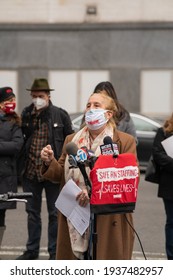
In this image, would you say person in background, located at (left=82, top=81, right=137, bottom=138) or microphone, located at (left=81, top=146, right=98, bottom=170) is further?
person in background, located at (left=82, top=81, right=137, bottom=138)

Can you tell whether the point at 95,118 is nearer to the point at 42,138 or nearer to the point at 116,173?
the point at 116,173

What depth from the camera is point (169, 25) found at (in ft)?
79.9

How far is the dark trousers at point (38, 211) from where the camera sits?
7.07 meters

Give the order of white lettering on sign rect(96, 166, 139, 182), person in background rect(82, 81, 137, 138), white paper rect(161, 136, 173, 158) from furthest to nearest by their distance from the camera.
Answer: person in background rect(82, 81, 137, 138)
white paper rect(161, 136, 173, 158)
white lettering on sign rect(96, 166, 139, 182)

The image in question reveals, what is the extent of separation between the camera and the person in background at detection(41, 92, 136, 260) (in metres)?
4.71

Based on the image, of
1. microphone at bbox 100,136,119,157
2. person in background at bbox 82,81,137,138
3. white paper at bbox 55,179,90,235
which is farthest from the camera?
person in background at bbox 82,81,137,138

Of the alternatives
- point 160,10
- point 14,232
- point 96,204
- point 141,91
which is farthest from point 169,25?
point 96,204

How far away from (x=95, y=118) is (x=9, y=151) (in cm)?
208

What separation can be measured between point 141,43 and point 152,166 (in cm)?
1807

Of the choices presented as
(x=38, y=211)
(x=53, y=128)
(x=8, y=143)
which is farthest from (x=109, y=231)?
(x=38, y=211)

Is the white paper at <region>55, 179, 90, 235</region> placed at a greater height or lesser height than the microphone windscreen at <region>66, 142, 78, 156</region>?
lesser

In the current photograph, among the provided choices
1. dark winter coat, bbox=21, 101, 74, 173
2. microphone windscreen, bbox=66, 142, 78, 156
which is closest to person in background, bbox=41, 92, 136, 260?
microphone windscreen, bbox=66, 142, 78, 156

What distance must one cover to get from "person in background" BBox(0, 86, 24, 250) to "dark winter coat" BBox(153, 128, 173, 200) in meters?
1.32

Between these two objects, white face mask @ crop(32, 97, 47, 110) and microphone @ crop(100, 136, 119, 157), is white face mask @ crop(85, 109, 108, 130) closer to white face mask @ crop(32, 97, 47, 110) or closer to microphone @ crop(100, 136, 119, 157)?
microphone @ crop(100, 136, 119, 157)
